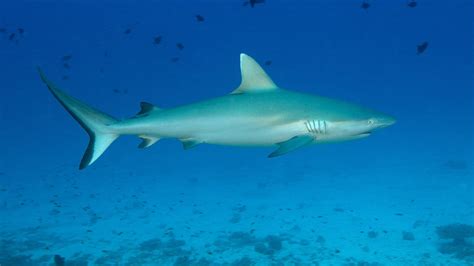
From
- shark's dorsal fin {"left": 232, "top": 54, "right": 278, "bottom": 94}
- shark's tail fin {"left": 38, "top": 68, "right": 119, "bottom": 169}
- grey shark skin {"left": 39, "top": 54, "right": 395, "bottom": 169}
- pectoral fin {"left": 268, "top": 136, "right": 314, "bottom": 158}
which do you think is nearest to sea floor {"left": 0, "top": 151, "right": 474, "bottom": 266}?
shark's tail fin {"left": 38, "top": 68, "right": 119, "bottom": 169}

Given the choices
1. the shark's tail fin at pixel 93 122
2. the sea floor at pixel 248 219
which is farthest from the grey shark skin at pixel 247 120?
the sea floor at pixel 248 219

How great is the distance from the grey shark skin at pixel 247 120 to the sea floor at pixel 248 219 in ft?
17.8

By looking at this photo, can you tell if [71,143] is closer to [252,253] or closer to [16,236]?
[16,236]

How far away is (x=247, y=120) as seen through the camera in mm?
5426

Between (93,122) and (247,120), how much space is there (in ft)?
7.45

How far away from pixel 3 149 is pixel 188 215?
6724 cm

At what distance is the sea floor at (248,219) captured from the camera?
46.9 ft

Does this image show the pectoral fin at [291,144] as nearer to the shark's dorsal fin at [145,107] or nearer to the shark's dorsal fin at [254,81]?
the shark's dorsal fin at [254,81]

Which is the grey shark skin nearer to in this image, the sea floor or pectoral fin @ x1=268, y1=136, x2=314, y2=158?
pectoral fin @ x1=268, y1=136, x2=314, y2=158

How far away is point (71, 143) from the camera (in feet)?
293

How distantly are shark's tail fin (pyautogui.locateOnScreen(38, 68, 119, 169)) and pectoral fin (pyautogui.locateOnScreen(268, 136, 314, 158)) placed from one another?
2.33 m

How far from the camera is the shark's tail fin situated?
5.74 meters

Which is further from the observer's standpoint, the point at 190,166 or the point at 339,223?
the point at 190,166

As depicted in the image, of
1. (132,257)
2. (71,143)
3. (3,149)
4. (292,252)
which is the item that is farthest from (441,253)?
(71,143)
